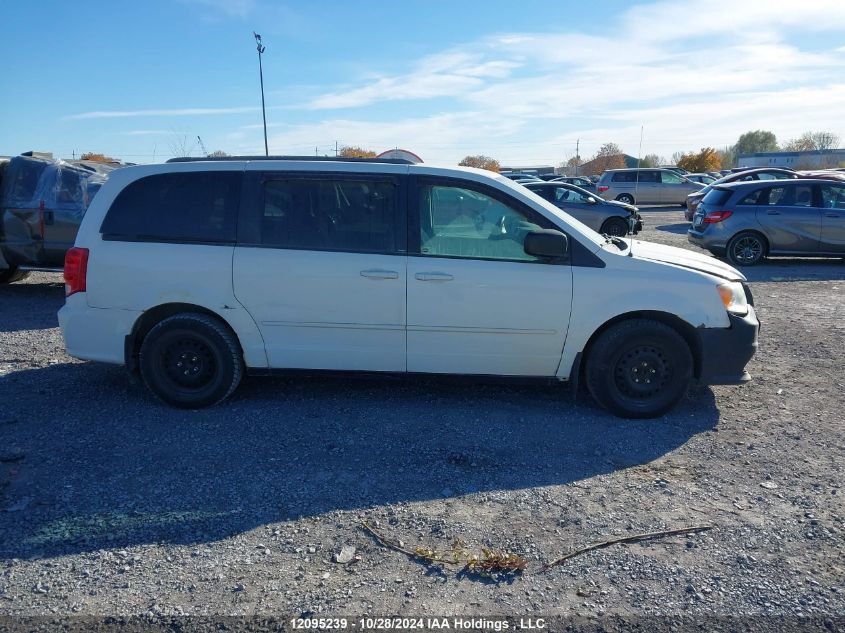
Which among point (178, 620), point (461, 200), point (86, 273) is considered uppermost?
point (461, 200)

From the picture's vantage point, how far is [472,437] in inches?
191

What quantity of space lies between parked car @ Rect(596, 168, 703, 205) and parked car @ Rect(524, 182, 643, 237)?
1079 centimetres

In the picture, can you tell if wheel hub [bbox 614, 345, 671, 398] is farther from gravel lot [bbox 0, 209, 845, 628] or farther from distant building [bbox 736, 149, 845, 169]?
distant building [bbox 736, 149, 845, 169]

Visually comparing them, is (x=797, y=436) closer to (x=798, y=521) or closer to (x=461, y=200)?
(x=798, y=521)

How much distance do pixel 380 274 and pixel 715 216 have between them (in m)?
10.6

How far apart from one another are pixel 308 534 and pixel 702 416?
332cm

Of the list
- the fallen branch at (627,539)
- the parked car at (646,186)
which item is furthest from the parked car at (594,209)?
the fallen branch at (627,539)

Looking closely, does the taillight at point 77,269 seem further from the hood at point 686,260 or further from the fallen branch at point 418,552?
the hood at point 686,260

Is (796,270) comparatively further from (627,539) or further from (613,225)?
(627,539)

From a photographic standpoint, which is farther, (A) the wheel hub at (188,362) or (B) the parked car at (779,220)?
(B) the parked car at (779,220)

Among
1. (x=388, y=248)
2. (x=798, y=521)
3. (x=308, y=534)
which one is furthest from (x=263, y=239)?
(x=798, y=521)

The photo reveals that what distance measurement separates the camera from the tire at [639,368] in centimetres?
511

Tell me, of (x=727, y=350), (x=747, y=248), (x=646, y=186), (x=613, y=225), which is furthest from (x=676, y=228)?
(x=727, y=350)

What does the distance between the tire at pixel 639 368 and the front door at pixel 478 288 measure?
1.13ft
